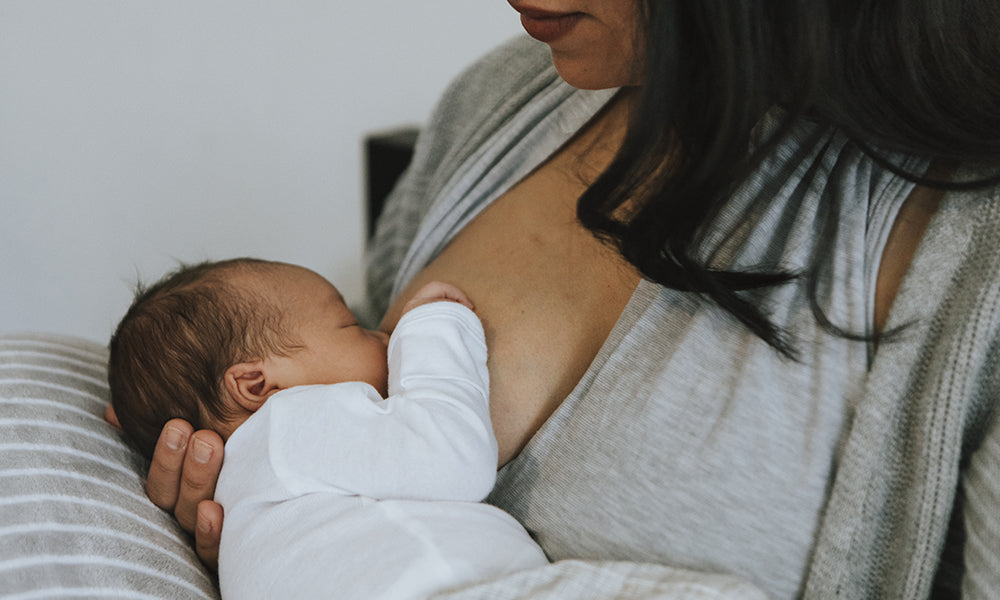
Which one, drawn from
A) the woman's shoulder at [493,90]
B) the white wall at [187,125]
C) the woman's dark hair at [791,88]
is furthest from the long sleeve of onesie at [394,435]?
the white wall at [187,125]

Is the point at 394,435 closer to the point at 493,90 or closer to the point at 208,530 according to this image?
the point at 208,530

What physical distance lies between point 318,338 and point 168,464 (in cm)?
20

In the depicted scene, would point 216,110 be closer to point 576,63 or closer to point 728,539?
point 576,63

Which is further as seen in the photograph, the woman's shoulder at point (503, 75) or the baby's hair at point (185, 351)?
the woman's shoulder at point (503, 75)

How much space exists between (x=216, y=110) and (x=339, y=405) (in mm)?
1128

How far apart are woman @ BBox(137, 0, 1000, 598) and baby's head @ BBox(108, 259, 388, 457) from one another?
2.1 inches

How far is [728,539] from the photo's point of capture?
2.10 feet

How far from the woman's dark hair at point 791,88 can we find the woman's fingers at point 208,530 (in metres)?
0.50

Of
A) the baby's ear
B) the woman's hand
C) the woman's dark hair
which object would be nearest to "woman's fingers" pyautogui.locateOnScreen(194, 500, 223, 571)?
the woman's hand

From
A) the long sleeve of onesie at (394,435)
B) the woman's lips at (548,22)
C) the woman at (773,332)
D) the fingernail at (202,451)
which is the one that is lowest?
the fingernail at (202,451)

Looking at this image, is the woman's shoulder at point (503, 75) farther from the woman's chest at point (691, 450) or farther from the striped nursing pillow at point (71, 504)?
the striped nursing pillow at point (71, 504)

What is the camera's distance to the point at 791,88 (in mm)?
625

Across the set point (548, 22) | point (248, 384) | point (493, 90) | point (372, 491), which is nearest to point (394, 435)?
point (372, 491)

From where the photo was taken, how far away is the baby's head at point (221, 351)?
0.80m
